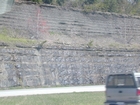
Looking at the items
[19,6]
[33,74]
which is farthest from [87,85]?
[19,6]

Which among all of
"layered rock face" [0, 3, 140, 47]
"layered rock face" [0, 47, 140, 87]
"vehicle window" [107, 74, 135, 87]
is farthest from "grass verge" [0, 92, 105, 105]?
"layered rock face" [0, 3, 140, 47]

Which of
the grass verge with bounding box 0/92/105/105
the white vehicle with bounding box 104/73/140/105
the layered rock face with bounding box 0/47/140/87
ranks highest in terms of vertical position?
the white vehicle with bounding box 104/73/140/105

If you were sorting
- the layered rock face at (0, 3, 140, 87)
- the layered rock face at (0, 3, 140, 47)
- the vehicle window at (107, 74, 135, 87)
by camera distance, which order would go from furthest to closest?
the layered rock face at (0, 3, 140, 47) < the layered rock face at (0, 3, 140, 87) < the vehicle window at (107, 74, 135, 87)

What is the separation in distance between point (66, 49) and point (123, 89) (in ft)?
57.5

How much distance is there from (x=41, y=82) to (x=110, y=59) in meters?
8.43

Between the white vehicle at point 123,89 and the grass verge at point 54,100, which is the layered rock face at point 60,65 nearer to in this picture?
Result: the grass verge at point 54,100

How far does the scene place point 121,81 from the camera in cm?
2041

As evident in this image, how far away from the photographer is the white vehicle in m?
19.5

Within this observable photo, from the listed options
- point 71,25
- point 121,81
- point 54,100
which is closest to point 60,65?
point 71,25

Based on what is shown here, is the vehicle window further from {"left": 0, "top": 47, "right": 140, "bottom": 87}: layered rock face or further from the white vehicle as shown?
{"left": 0, "top": 47, "right": 140, "bottom": 87}: layered rock face

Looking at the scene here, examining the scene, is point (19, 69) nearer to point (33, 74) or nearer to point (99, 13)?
point (33, 74)

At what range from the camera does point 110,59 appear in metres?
40.6

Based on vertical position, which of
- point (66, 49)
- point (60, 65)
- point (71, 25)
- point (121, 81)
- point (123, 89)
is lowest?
point (60, 65)

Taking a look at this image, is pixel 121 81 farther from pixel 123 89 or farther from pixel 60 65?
pixel 60 65
